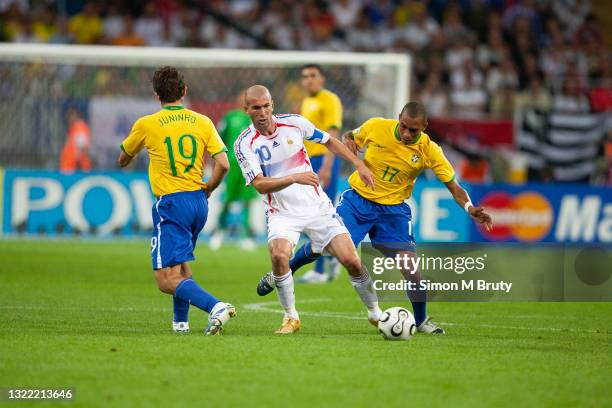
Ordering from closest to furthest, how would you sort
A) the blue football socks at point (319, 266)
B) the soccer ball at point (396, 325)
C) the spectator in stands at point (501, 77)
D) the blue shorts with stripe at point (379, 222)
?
the soccer ball at point (396, 325), the blue shorts with stripe at point (379, 222), the blue football socks at point (319, 266), the spectator in stands at point (501, 77)

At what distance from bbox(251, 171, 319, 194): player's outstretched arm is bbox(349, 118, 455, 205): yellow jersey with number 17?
1285 mm

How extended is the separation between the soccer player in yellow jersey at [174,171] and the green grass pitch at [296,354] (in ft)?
1.68

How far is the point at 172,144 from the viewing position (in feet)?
29.1

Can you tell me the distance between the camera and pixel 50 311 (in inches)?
410

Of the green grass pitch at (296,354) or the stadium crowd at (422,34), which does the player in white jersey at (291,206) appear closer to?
the green grass pitch at (296,354)

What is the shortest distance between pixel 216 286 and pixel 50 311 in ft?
10.1

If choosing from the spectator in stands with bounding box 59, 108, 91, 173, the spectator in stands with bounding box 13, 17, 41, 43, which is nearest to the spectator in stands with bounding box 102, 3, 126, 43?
the spectator in stands with bounding box 13, 17, 41, 43

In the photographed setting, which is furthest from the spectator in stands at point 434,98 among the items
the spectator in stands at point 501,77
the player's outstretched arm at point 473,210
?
the player's outstretched arm at point 473,210

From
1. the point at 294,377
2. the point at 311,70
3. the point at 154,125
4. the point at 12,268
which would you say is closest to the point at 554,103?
the point at 311,70

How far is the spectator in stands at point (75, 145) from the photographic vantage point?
2070 centimetres

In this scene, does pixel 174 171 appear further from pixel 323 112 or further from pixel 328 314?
pixel 323 112

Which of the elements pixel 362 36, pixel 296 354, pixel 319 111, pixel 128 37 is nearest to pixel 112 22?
pixel 128 37

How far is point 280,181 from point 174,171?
2.96 feet

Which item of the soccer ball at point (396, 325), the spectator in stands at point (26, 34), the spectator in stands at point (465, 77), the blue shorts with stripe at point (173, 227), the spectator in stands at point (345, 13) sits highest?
the spectator in stands at point (345, 13)
